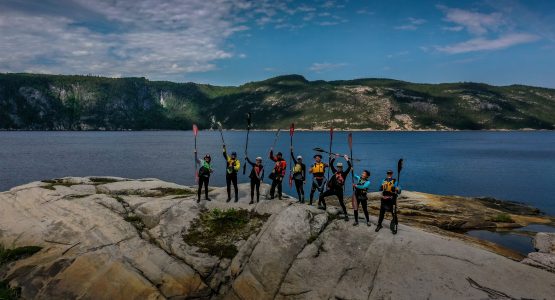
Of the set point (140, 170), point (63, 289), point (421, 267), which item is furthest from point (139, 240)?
point (140, 170)

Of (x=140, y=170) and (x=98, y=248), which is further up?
(x=98, y=248)

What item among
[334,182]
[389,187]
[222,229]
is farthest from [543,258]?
[222,229]

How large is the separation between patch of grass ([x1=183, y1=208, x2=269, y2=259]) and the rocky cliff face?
0.20 ft

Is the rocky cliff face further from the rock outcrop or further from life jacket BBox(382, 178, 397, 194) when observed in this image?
the rock outcrop

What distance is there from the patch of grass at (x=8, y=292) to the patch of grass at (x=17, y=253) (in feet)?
5.22

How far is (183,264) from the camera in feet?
68.8

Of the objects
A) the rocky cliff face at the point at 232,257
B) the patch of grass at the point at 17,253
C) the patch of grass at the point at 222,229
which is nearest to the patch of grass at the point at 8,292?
the rocky cliff face at the point at 232,257

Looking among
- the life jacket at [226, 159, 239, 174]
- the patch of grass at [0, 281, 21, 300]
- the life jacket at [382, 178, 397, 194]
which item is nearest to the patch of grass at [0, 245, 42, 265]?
the patch of grass at [0, 281, 21, 300]

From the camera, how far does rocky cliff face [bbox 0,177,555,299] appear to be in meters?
17.7

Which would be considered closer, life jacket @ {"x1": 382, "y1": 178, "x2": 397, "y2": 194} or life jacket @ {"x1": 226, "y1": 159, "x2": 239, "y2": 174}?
life jacket @ {"x1": 382, "y1": 178, "x2": 397, "y2": 194}

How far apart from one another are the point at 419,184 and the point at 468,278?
6027cm

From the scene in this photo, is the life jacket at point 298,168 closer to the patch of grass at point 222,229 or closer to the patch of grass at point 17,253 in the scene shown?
the patch of grass at point 222,229

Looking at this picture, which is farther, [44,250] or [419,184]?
[419,184]

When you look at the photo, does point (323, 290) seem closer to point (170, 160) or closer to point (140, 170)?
point (140, 170)
